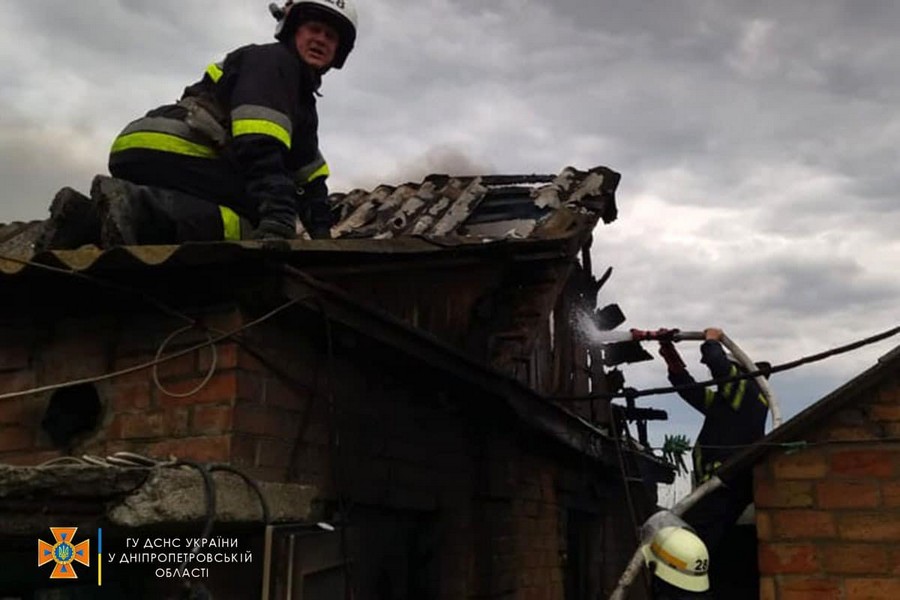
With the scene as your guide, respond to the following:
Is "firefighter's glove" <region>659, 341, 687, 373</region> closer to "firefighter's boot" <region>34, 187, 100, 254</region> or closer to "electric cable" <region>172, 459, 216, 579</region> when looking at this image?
"firefighter's boot" <region>34, 187, 100, 254</region>

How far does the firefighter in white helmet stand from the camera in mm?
5266

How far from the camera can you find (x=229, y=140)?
4102 millimetres

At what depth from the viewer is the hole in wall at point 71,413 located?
3.61 meters

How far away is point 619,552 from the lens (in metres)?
10.4

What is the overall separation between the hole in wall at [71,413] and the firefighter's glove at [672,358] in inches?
230

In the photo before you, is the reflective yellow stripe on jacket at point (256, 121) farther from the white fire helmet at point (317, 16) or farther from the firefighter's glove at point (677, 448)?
the firefighter's glove at point (677, 448)

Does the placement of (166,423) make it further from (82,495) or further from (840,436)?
(840,436)

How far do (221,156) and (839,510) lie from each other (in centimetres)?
416

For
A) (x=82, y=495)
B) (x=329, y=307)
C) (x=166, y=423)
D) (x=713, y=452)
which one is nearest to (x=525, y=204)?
(x=713, y=452)

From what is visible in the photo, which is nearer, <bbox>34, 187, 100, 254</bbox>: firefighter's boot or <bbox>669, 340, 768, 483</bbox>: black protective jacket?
<bbox>34, 187, 100, 254</bbox>: firefighter's boot

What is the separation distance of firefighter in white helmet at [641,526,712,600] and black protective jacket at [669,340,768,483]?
2.35 metres

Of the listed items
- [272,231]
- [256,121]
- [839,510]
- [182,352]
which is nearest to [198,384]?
[182,352]

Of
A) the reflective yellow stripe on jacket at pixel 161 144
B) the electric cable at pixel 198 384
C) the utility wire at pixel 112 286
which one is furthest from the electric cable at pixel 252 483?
the reflective yellow stripe on jacket at pixel 161 144

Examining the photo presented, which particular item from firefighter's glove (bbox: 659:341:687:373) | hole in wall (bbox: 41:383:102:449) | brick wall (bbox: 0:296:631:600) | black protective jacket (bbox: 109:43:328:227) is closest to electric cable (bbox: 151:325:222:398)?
brick wall (bbox: 0:296:631:600)
